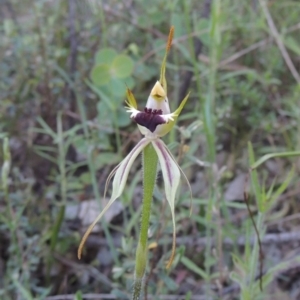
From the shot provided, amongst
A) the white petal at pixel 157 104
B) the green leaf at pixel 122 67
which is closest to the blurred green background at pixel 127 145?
the green leaf at pixel 122 67

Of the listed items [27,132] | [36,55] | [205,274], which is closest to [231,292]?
[205,274]

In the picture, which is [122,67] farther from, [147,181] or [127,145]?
[147,181]

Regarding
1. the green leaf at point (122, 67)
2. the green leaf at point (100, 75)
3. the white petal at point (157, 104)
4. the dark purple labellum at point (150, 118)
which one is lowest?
the dark purple labellum at point (150, 118)

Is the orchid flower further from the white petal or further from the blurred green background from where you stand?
the blurred green background

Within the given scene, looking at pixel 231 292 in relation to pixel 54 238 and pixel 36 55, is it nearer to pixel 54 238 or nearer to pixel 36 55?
pixel 54 238

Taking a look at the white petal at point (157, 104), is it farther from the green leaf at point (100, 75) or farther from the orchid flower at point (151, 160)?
the green leaf at point (100, 75)

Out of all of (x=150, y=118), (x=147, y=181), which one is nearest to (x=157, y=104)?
(x=150, y=118)
